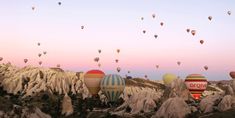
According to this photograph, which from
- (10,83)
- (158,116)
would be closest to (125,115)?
(158,116)

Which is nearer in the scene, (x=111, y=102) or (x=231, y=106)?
(x=231, y=106)

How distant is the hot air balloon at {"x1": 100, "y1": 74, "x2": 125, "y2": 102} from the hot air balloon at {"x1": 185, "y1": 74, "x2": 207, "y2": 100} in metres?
10.1

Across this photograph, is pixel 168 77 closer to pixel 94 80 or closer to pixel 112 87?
pixel 94 80

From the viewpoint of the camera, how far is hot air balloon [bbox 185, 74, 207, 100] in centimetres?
5212

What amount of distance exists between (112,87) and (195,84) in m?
11.8

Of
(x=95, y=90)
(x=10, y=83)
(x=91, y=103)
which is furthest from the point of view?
(x=10, y=83)

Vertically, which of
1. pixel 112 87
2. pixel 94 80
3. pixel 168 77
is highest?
pixel 94 80

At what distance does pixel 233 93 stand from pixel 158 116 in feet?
28.9

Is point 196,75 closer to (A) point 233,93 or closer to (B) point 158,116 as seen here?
(A) point 233,93

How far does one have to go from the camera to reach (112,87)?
5728 centimetres

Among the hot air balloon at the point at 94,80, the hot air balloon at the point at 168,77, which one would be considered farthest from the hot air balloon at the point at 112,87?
the hot air balloon at the point at 168,77

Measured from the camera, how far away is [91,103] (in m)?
58.2

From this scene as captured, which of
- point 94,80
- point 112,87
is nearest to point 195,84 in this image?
point 112,87

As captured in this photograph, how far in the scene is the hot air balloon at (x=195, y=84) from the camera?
171 feet
